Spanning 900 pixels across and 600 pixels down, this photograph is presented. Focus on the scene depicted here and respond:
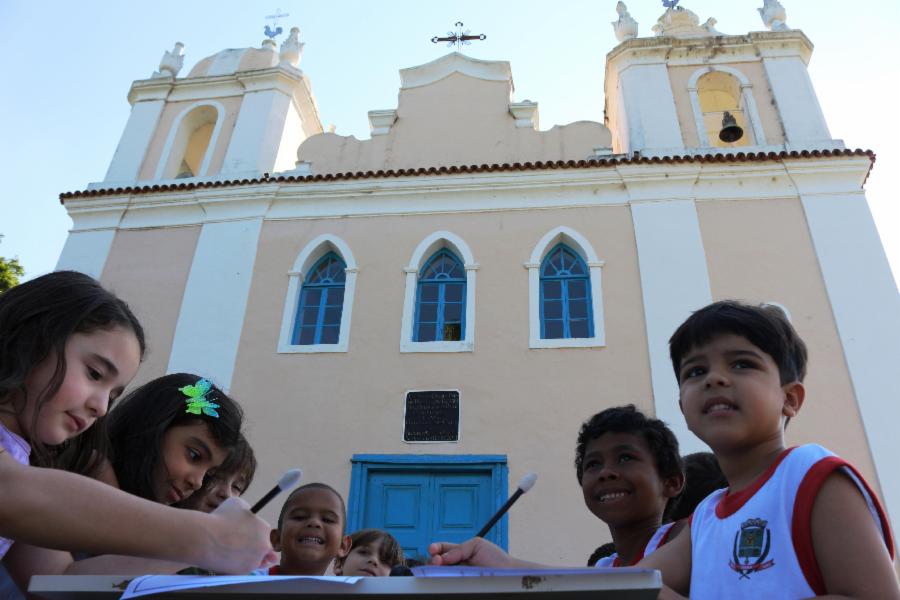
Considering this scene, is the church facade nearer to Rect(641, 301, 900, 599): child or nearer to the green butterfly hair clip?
the green butterfly hair clip

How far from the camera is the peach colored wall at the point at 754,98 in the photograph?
10.8 metres

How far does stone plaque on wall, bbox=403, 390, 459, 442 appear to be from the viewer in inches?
326

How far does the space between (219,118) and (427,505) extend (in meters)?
8.27

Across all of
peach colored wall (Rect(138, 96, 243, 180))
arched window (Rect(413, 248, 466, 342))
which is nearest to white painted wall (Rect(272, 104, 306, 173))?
peach colored wall (Rect(138, 96, 243, 180))

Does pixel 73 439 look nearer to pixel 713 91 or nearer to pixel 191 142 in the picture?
pixel 191 142

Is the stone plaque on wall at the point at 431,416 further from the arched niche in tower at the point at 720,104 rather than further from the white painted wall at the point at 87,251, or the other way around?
the arched niche in tower at the point at 720,104

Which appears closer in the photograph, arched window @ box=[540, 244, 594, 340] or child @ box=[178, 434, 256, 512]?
child @ box=[178, 434, 256, 512]

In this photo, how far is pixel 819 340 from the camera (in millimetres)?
8469

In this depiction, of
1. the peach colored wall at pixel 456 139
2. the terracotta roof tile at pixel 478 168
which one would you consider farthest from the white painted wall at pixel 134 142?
the peach colored wall at pixel 456 139

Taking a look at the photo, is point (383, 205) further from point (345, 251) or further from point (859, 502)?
point (859, 502)

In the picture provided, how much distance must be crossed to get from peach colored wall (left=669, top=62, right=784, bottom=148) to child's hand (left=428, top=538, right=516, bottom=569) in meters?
10.2

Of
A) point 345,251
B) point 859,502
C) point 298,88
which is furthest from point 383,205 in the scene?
point 859,502

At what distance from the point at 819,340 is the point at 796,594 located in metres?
7.76

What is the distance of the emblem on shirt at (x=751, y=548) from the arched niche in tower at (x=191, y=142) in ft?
37.0
